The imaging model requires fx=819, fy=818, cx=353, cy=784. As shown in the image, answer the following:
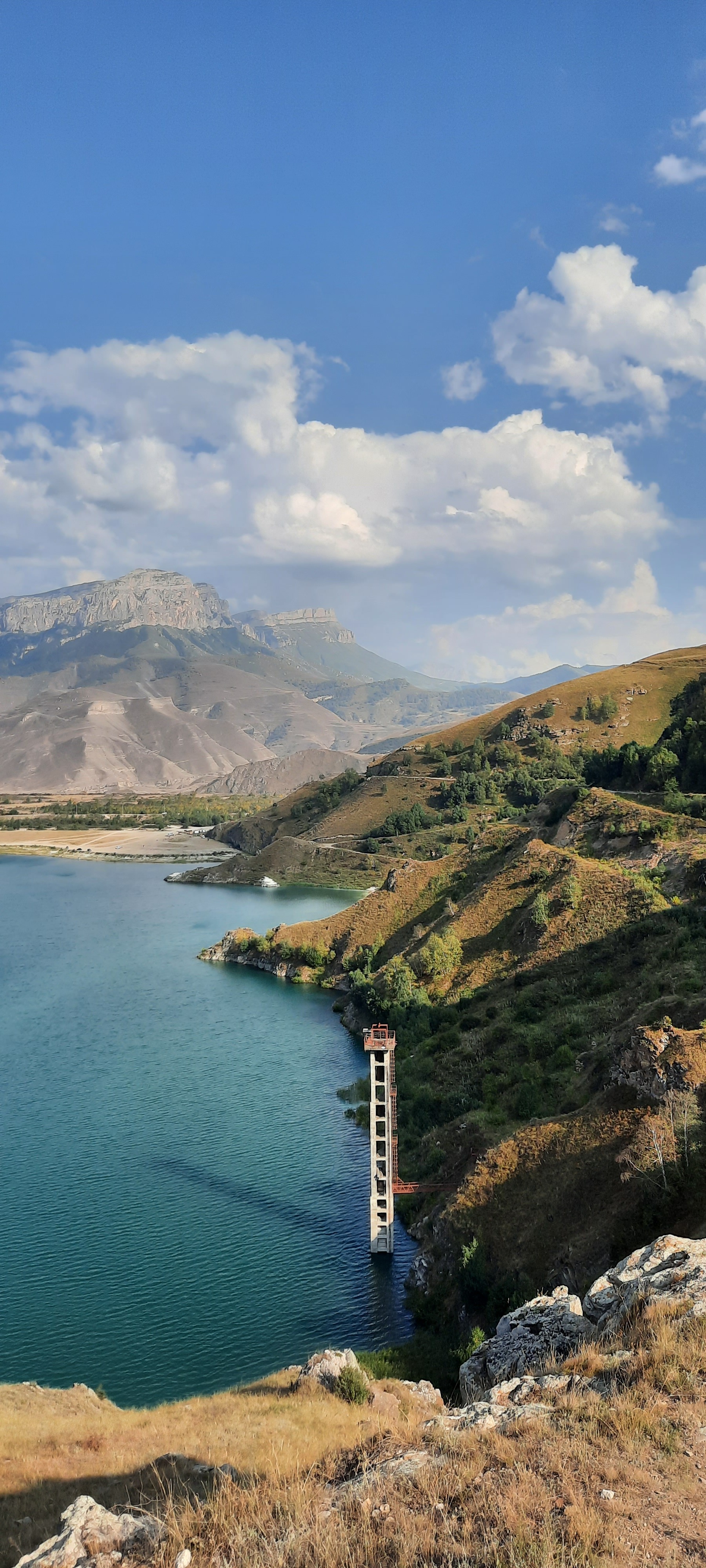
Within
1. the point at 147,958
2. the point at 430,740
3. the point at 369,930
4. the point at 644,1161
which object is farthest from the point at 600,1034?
the point at 430,740

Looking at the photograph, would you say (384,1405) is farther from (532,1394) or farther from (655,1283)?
(655,1283)

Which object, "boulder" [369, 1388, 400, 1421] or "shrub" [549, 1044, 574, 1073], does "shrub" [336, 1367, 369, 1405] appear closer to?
"boulder" [369, 1388, 400, 1421]

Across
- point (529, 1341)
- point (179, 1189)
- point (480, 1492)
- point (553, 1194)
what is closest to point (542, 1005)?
point (553, 1194)

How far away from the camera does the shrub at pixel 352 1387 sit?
71.1 ft

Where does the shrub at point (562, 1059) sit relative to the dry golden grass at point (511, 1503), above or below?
below

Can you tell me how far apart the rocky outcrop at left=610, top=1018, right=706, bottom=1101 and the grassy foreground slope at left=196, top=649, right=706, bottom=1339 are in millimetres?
307

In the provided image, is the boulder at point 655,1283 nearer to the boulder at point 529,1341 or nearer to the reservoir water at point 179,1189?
the boulder at point 529,1341

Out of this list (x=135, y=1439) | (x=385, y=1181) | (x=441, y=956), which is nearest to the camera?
(x=135, y=1439)

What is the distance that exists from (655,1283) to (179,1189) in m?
28.9

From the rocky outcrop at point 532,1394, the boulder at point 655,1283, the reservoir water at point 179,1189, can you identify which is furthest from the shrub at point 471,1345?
the rocky outcrop at point 532,1394

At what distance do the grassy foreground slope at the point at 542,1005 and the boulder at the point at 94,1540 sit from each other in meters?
17.2

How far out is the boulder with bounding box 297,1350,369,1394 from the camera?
22766 millimetres

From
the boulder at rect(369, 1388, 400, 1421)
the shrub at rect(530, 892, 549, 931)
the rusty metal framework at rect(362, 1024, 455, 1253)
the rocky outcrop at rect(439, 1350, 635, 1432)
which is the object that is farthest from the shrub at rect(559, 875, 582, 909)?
the rocky outcrop at rect(439, 1350, 635, 1432)

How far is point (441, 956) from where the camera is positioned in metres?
61.2
